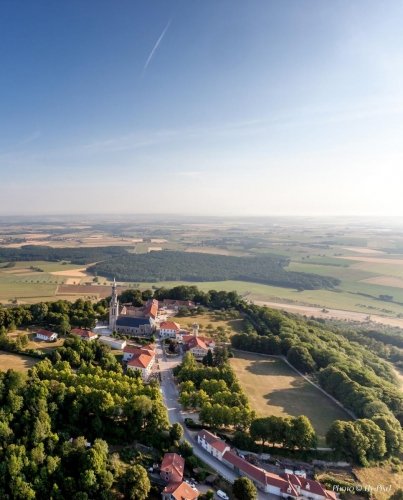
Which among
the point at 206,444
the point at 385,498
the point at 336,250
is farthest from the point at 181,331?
the point at 336,250

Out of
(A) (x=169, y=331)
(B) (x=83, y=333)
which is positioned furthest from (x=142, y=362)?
(B) (x=83, y=333)

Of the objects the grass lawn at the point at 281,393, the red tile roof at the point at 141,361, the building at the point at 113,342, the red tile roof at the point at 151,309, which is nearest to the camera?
the grass lawn at the point at 281,393

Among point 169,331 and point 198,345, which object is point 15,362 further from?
point 198,345

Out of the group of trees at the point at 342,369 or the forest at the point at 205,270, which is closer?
the group of trees at the point at 342,369

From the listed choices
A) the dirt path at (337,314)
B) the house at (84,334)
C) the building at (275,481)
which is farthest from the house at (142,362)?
the dirt path at (337,314)

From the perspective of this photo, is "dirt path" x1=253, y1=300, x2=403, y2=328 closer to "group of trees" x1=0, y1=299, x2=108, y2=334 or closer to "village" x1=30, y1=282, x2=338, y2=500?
"village" x1=30, y1=282, x2=338, y2=500

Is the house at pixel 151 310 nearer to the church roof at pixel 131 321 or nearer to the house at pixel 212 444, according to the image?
the church roof at pixel 131 321
